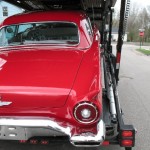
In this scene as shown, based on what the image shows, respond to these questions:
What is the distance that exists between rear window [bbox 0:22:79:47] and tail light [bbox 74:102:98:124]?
1690 mm

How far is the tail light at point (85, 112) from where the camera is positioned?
3225 millimetres

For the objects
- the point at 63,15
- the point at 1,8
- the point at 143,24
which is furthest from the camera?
the point at 143,24

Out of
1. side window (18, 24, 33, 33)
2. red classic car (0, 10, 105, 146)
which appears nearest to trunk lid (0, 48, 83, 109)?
red classic car (0, 10, 105, 146)

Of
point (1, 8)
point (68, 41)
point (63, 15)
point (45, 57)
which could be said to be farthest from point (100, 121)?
point (1, 8)

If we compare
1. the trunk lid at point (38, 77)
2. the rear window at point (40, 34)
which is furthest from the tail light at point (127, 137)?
the rear window at point (40, 34)

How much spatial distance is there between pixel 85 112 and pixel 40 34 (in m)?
2.18

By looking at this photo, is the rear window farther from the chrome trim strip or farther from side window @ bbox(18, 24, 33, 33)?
the chrome trim strip

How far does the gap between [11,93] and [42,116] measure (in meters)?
0.41

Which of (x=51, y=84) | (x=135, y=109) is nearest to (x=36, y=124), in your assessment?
(x=51, y=84)

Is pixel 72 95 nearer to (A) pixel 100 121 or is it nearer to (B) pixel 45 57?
(A) pixel 100 121

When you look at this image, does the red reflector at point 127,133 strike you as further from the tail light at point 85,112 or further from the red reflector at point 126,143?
the tail light at point 85,112

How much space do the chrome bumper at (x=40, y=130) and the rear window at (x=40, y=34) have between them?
70.1 inches

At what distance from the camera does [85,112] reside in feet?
10.6

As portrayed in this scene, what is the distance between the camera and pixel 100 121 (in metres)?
3.34
